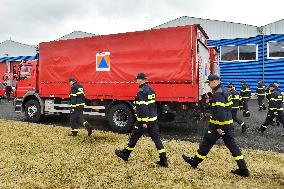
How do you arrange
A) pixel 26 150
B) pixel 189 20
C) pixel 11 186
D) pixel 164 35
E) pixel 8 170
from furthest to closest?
1. pixel 189 20
2. pixel 164 35
3. pixel 26 150
4. pixel 8 170
5. pixel 11 186

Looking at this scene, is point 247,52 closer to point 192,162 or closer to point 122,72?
point 122,72

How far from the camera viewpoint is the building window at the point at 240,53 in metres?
22.3

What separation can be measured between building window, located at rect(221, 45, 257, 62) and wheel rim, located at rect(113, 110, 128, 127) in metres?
15.2

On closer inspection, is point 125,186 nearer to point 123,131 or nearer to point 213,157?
point 213,157

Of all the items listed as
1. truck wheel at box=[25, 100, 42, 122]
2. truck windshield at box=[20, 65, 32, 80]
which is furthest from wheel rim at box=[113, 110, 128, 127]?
truck windshield at box=[20, 65, 32, 80]

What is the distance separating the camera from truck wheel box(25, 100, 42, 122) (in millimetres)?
11992

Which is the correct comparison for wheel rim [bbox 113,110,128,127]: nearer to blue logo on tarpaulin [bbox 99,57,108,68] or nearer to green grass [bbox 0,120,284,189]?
green grass [bbox 0,120,284,189]

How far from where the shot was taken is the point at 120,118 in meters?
10.1

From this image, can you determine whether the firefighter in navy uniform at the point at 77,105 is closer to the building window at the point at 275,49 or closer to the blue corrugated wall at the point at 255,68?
the blue corrugated wall at the point at 255,68

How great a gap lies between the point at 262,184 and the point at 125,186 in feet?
7.99

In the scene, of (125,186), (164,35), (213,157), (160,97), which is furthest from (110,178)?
(164,35)

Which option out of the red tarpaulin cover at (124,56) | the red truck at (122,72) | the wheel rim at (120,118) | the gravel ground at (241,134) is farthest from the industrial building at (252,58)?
the wheel rim at (120,118)

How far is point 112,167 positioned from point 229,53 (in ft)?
62.4

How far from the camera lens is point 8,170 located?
580 centimetres
